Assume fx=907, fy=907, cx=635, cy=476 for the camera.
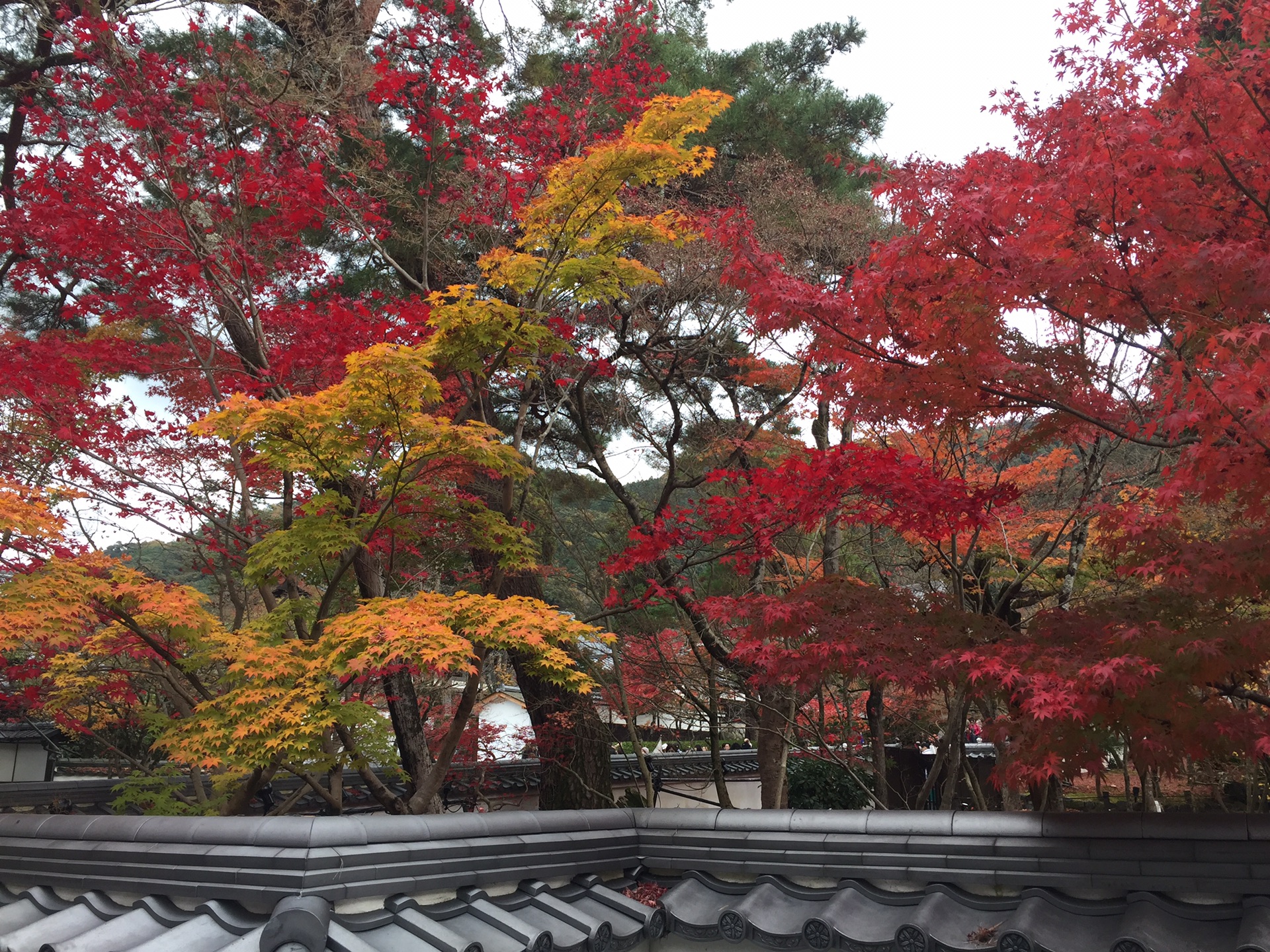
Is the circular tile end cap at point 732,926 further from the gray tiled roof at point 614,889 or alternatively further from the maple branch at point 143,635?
the maple branch at point 143,635

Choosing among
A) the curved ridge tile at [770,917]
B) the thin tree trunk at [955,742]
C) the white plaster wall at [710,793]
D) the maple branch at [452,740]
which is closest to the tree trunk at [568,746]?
the maple branch at [452,740]

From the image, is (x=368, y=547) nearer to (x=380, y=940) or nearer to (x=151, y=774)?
(x=380, y=940)

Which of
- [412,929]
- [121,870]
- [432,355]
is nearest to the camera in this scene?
[412,929]

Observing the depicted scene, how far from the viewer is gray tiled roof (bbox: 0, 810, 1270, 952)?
3.69 meters

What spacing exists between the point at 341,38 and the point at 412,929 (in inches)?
400

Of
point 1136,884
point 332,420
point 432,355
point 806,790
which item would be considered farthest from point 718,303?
point 1136,884

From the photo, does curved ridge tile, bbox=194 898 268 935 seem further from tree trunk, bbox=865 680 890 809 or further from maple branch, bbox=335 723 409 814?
tree trunk, bbox=865 680 890 809

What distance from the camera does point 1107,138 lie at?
466 centimetres

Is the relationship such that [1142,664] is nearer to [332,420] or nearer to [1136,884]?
[1136,884]

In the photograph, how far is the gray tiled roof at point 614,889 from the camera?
12.1 ft

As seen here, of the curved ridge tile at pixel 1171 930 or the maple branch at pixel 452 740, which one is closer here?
the curved ridge tile at pixel 1171 930

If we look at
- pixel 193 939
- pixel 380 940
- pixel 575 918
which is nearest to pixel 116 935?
pixel 193 939

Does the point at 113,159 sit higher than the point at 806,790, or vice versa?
the point at 113,159

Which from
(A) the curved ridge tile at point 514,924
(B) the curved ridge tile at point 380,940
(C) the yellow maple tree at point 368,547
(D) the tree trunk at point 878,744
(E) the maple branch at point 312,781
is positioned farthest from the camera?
(D) the tree trunk at point 878,744
